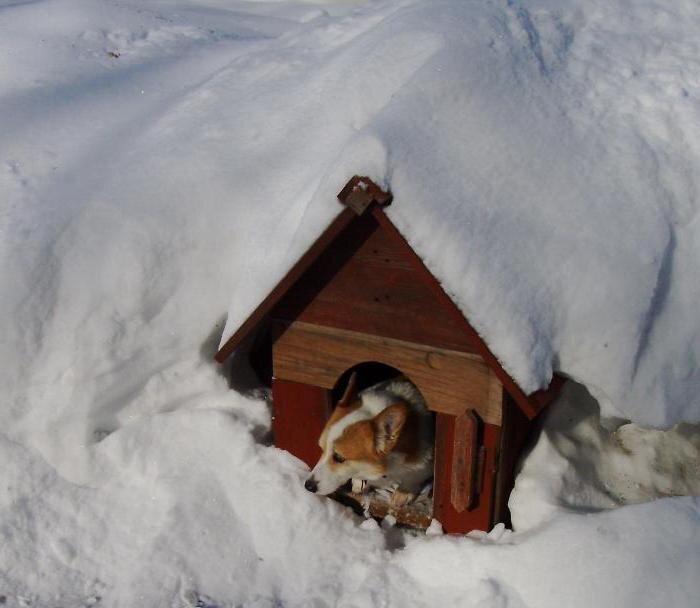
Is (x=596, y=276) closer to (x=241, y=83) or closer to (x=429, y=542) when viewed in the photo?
(x=429, y=542)

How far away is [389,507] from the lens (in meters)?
3.46

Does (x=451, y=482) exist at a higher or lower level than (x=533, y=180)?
lower

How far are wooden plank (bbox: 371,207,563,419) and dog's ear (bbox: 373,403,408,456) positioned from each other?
0.61 m

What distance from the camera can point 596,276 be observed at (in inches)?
118

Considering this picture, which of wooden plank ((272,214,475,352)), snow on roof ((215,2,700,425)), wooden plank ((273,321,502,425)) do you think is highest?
snow on roof ((215,2,700,425))

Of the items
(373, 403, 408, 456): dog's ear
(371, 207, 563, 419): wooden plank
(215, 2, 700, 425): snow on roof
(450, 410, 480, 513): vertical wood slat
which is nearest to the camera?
(371, 207, 563, 419): wooden plank

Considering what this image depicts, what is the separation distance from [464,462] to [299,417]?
789 millimetres

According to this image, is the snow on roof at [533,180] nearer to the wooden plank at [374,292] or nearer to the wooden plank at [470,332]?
the wooden plank at [470,332]

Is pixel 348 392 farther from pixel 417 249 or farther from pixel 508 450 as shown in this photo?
pixel 417 249

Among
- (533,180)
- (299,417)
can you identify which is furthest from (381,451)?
(533,180)

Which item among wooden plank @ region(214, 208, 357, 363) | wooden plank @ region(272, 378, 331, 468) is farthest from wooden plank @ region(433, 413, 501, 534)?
wooden plank @ region(214, 208, 357, 363)

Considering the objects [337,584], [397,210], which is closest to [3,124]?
[397,210]

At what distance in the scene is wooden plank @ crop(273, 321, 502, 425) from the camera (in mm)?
2943

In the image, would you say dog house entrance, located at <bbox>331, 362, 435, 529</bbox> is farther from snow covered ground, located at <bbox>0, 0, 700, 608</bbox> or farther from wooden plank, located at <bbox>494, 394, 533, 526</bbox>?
wooden plank, located at <bbox>494, 394, 533, 526</bbox>
